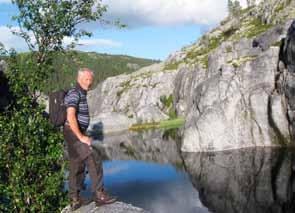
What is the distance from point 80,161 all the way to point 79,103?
213cm

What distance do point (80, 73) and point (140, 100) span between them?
144m

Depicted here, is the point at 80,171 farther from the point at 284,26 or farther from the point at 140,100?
the point at 140,100

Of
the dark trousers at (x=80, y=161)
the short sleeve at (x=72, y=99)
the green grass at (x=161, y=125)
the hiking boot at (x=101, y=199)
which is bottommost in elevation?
the green grass at (x=161, y=125)

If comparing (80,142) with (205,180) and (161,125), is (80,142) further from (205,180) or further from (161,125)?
(161,125)

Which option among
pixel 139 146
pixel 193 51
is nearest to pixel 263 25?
pixel 193 51

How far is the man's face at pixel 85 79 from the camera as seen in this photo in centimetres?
1531

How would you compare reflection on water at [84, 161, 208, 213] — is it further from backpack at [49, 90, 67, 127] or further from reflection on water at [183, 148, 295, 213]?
backpack at [49, 90, 67, 127]

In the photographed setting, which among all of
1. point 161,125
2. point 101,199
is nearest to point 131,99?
point 161,125

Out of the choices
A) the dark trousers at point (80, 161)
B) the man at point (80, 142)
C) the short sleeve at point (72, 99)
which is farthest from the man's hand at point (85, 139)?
the short sleeve at point (72, 99)

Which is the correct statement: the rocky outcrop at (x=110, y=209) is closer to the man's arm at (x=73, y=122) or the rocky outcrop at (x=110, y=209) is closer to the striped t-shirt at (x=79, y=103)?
the man's arm at (x=73, y=122)

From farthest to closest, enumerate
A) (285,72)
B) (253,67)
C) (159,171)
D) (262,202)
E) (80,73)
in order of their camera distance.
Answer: (253,67), (285,72), (159,171), (262,202), (80,73)

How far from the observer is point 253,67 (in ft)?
249

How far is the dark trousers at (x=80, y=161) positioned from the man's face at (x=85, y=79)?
157cm

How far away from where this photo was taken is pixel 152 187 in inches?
2085
